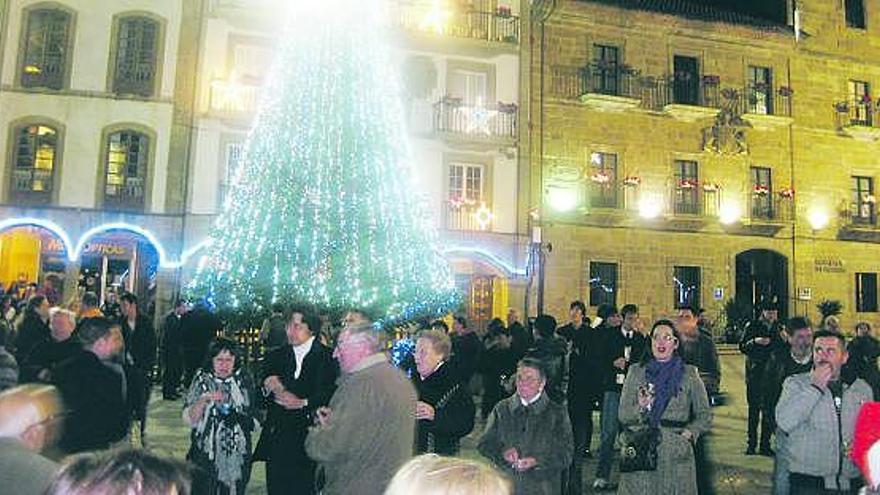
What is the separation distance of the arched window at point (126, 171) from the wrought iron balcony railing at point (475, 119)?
8.58 m

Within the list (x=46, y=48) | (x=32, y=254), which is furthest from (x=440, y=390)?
(x=46, y=48)

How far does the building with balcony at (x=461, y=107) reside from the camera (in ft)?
67.8

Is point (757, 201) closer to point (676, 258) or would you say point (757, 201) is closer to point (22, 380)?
point (676, 258)

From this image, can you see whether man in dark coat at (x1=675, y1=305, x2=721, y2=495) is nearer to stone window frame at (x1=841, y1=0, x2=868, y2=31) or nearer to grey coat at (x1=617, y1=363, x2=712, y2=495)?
grey coat at (x1=617, y1=363, x2=712, y2=495)

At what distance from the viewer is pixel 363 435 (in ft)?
13.2

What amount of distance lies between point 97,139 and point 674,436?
19.2 m

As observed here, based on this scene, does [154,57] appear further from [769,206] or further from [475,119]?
[769,206]

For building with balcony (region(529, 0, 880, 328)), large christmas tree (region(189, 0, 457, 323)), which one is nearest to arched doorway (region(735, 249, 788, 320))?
building with balcony (region(529, 0, 880, 328))

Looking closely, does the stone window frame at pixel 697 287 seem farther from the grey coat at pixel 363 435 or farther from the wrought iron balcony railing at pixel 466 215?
the grey coat at pixel 363 435

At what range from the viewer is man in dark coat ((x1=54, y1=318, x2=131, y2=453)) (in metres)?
4.67

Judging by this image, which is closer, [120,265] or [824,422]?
[824,422]

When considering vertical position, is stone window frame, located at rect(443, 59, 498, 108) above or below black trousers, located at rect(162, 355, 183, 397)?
above

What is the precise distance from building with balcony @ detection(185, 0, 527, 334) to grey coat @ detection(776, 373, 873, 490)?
16.4 metres

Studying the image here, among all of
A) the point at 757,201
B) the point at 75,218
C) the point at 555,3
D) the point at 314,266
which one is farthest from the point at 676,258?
the point at 75,218
